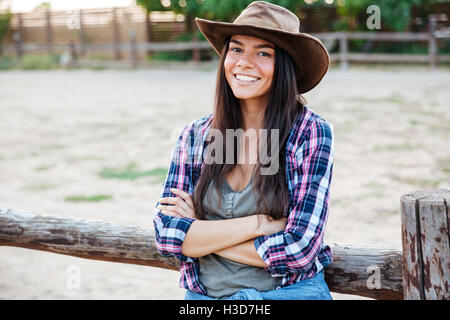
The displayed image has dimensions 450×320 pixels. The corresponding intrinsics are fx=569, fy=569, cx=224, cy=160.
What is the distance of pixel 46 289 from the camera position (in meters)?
4.02

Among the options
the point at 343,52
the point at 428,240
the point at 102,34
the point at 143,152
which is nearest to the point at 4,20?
the point at 102,34

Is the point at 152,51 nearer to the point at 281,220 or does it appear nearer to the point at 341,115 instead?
the point at 341,115

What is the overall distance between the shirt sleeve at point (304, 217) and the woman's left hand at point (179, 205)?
291 mm

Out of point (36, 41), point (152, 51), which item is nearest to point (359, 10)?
point (152, 51)

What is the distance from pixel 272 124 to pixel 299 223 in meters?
0.38

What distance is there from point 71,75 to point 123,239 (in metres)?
15.4

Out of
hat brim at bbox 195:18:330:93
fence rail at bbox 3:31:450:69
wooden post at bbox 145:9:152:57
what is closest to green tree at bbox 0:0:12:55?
fence rail at bbox 3:31:450:69

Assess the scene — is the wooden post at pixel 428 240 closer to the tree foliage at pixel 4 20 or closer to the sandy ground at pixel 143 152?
the sandy ground at pixel 143 152

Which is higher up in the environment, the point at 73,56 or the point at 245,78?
the point at 245,78

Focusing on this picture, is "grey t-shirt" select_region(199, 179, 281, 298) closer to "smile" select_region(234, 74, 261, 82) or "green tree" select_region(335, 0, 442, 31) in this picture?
"smile" select_region(234, 74, 261, 82)

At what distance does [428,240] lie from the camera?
1.70 m

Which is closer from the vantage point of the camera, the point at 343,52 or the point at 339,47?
the point at 343,52

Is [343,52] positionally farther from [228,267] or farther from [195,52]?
[228,267]

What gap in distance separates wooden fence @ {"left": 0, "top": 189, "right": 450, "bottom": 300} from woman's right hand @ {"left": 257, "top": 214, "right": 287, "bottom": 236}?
0.35 meters
